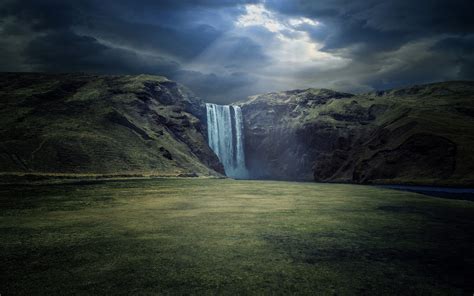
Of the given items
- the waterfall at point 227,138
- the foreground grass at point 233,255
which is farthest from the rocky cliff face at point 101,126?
the foreground grass at point 233,255

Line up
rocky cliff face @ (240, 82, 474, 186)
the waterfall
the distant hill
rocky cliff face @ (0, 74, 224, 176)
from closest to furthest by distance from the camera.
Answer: rocky cliff face @ (0, 74, 224, 176)
the distant hill
rocky cliff face @ (240, 82, 474, 186)
the waterfall

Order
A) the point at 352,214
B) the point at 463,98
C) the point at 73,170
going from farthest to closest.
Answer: the point at 463,98
the point at 73,170
the point at 352,214

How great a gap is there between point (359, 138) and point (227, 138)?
54546 mm

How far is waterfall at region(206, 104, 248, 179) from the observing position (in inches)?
5157

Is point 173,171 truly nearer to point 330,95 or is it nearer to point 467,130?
point 467,130

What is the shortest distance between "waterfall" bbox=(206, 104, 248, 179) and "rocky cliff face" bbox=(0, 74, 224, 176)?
442 cm

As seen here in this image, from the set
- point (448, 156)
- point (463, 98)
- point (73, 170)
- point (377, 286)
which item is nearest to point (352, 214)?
point (377, 286)

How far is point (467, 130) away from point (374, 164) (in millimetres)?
25733

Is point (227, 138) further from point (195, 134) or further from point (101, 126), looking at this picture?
point (101, 126)

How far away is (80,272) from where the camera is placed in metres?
9.31

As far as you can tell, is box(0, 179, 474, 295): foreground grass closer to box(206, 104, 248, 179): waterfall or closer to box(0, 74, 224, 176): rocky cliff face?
box(0, 74, 224, 176): rocky cliff face

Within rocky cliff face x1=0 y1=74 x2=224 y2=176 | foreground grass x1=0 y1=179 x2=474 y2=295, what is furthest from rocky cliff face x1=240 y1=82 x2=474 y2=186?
foreground grass x1=0 y1=179 x2=474 y2=295

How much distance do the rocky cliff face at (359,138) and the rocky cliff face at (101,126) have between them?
3765 centimetres

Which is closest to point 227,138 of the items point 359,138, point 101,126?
point 359,138
